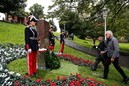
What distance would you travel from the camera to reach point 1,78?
11.7 metres

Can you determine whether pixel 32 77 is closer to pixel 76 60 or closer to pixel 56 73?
pixel 56 73

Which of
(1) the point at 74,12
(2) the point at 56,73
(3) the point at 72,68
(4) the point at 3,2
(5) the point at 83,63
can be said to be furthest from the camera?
(4) the point at 3,2

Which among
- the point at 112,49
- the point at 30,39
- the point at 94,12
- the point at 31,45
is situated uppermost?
the point at 94,12

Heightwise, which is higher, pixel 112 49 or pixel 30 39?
pixel 30 39

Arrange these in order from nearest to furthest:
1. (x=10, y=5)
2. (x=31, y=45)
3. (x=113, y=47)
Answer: (x=31, y=45) < (x=113, y=47) < (x=10, y=5)

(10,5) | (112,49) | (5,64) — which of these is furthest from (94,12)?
(5,64)

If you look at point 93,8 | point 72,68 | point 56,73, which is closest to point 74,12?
point 93,8

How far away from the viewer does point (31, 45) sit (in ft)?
41.3

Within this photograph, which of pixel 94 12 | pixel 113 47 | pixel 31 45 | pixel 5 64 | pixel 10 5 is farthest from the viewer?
pixel 10 5

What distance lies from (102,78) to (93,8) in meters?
16.2

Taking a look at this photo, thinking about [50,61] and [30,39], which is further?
[50,61]

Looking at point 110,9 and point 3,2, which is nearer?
point 110,9

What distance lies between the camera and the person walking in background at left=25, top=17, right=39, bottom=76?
41.0ft

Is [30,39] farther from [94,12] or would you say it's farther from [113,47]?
[94,12]
